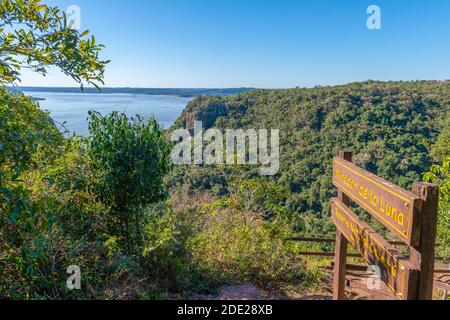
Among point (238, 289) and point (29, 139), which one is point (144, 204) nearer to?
point (238, 289)

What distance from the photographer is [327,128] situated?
2519 centimetres

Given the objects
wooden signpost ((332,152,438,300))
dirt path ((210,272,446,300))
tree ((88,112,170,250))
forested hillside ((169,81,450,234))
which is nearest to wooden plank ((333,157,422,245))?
wooden signpost ((332,152,438,300))

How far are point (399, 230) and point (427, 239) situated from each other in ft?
0.50

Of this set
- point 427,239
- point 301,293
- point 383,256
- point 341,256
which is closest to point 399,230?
point 427,239

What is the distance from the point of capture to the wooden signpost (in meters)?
1.48

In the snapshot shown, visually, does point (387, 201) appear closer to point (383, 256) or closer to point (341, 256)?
point (383, 256)

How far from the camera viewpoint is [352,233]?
2.31 m

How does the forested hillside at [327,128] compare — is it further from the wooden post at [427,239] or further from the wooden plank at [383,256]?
the wooden post at [427,239]

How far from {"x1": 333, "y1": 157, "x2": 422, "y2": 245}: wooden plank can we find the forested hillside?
27.6 feet

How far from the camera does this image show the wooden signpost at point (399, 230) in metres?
1.48

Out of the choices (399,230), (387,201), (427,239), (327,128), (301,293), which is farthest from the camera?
(327,128)
